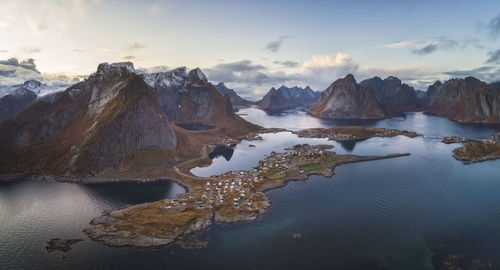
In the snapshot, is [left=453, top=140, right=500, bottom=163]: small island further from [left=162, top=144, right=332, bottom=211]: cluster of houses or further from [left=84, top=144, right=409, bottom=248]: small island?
[left=84, top=144, right=409, bottom=248]: small island

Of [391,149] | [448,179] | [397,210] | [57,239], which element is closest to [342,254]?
[397,210]

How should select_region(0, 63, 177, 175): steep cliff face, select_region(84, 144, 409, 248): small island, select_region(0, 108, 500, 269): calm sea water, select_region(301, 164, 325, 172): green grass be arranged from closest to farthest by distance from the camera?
select_region(0, 108, 500, 269): calm sea water
select_region(84, 144, 409, 248): small island
select_region(0, 63, 177, 175): steep cliff face
select_region(301, 164, 325, 172): green grass

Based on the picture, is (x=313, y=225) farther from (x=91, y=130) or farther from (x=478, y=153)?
(x=478, y=153)

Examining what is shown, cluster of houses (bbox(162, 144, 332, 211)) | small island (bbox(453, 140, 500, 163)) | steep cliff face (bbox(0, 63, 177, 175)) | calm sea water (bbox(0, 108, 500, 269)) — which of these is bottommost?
calm sea water (bbox(0, 108, 500, 269))

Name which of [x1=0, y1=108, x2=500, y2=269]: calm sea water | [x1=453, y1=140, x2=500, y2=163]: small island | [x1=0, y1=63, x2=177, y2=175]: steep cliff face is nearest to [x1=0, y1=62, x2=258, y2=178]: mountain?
[x1=0, y1=63, x2=177, y2=175]: steep cliff face

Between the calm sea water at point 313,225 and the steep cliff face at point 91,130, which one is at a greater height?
the steep cliff face at point 91,130

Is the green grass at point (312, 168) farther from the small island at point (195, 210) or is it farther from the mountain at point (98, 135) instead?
the mountain at point (98, 135)

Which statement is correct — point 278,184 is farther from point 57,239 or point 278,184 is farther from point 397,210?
point 57,239

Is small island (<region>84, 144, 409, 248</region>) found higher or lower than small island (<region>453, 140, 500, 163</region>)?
lower

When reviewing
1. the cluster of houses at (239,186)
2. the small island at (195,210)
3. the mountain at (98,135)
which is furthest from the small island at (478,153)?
the mountain at (98,135)
